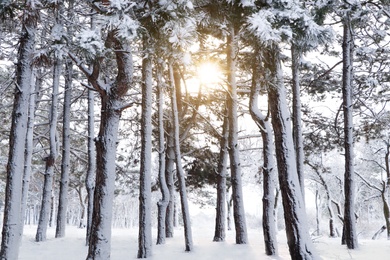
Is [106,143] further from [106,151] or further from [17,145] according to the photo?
[17,145]

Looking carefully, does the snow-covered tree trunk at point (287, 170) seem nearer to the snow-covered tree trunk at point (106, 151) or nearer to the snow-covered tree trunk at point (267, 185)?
the snow-covered tree trunk at point (267, 185)

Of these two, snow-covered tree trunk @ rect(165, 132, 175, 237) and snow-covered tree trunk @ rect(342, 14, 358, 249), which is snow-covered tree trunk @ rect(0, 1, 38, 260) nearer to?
snow-covered tree trunk @ rect(165, 132, 175, 237)

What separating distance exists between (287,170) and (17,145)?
4.55 meters

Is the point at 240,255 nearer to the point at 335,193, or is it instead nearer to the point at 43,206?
the point at 43,206

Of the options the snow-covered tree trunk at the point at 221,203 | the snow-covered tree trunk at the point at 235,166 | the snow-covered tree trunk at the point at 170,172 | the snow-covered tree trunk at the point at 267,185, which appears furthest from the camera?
the snow-covered tree trunk at the point at 170,172

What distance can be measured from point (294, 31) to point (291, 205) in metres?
2.72

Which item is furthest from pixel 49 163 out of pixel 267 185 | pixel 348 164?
pixel 348 164

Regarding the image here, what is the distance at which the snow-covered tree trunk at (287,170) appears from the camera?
5.04m

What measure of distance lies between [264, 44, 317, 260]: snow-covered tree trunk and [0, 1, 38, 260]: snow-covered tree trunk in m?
4.19

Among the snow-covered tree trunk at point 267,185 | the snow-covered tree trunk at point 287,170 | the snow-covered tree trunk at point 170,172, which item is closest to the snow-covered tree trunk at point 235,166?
the snow-covered tree trunk at point 267,185

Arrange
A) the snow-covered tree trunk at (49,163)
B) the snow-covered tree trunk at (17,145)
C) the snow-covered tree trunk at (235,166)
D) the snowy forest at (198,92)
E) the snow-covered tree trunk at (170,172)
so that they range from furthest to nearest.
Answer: the snow-covered tree trunk at (170,172)
the snow-covered tree trunk at (49,163)
the snow-covered tree trunk at (235,166)
the snow-covered tree trunk at (17,145)
the snowy forest at (198,92)

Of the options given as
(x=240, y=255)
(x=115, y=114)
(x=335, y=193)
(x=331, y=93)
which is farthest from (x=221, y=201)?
(x=335, y=193)

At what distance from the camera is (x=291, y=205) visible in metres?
5.21

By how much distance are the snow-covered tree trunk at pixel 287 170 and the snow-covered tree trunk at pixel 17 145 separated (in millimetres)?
4188
